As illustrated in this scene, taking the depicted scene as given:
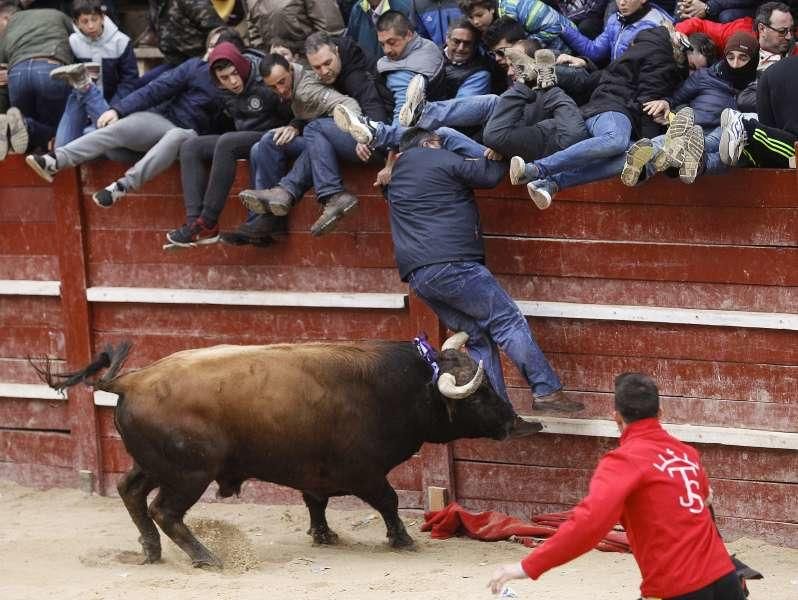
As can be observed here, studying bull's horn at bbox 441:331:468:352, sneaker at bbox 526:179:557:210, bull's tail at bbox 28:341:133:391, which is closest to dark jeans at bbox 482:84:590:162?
sneaker at bbox 526:179:557:210

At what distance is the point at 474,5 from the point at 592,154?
1581 millimetres

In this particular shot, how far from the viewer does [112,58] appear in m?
10.7

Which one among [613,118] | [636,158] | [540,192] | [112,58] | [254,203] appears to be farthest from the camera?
[112,58]

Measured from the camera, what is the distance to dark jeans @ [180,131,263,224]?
9.50 metres

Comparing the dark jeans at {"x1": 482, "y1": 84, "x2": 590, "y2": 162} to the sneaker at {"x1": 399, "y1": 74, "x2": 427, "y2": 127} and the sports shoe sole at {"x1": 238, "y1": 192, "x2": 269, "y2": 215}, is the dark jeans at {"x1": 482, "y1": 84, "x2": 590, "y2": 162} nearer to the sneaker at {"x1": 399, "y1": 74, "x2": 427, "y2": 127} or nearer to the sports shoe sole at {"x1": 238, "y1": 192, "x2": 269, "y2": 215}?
the sneaker at {"x1": 399, "y1": 74, "x2": 427, "y2": 127}

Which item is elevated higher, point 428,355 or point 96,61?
point 96,61

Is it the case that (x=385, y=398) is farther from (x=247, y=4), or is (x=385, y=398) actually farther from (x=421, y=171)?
(x=247, y=4)

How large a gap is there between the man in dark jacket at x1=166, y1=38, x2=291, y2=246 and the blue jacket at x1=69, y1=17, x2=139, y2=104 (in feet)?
3.85

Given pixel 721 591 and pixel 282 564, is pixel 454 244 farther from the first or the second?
pixel 721 591

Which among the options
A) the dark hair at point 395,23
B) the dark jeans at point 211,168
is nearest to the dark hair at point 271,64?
the dark jeans at point 211,168

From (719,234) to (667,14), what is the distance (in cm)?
176

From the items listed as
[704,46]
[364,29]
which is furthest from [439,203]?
[364,29]

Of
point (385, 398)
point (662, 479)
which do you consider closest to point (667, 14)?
point (385, 398)

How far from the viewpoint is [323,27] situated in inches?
404
